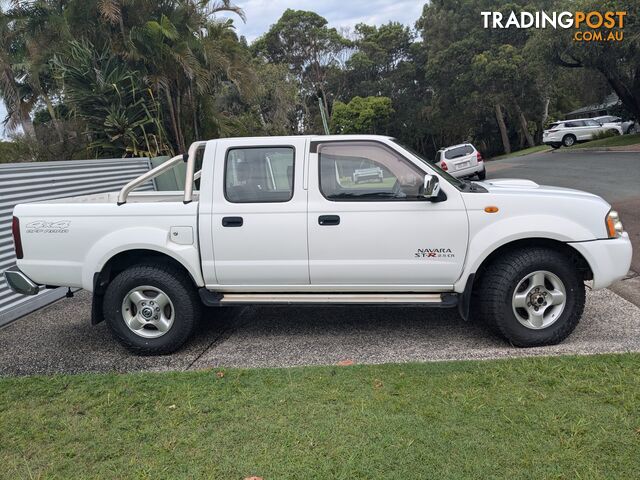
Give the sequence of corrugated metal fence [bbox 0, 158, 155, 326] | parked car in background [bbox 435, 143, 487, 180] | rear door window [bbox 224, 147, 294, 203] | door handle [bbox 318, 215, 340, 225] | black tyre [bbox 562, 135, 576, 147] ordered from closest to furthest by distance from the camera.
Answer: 1. door handle [bbox 318, 215, 340, 225]
2. rear door window [bbox 224, 147, 294, 203]
3. corrugated metal fence [bbox 0, 158, 155, 326]
4. parked car in background [bbox 435, 143, 487, 180]
5. black tyre [bbox 562, 135, 576, 147]

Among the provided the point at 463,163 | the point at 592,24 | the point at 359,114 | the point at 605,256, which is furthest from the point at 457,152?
the point at 359,114

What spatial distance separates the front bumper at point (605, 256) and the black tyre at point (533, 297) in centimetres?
14

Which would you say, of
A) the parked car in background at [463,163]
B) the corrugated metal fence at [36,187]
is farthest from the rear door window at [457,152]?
the corrugated metal fence at [36,187]

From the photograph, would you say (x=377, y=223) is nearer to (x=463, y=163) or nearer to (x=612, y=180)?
(x=612, y=180)

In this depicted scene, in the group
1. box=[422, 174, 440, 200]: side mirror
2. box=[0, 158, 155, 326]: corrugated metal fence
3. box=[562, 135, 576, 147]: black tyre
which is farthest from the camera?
box=[562, 135, 576, 147]: black tyre

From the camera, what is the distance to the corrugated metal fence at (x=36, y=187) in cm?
615

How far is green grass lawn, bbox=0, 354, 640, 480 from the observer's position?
2.91 metres

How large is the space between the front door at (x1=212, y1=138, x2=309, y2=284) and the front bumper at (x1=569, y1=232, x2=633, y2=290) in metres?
2.23

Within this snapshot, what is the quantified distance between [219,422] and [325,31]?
164 ft

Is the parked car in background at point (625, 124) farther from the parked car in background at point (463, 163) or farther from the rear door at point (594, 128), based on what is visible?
the parked car in background at point (463, 163)

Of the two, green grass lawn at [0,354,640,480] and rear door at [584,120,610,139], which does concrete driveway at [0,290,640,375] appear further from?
rear door at [584,120,610,139]

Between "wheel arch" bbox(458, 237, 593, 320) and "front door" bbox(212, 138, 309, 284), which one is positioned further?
"front door" bbox(212, 138, 309, 284)

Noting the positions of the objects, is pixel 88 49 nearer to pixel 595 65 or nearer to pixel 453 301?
pixel 453 301

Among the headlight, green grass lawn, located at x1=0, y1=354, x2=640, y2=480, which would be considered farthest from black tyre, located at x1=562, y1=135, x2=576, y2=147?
green grass lawn, located at x1=0, y1=354, x2=640, y2=480
